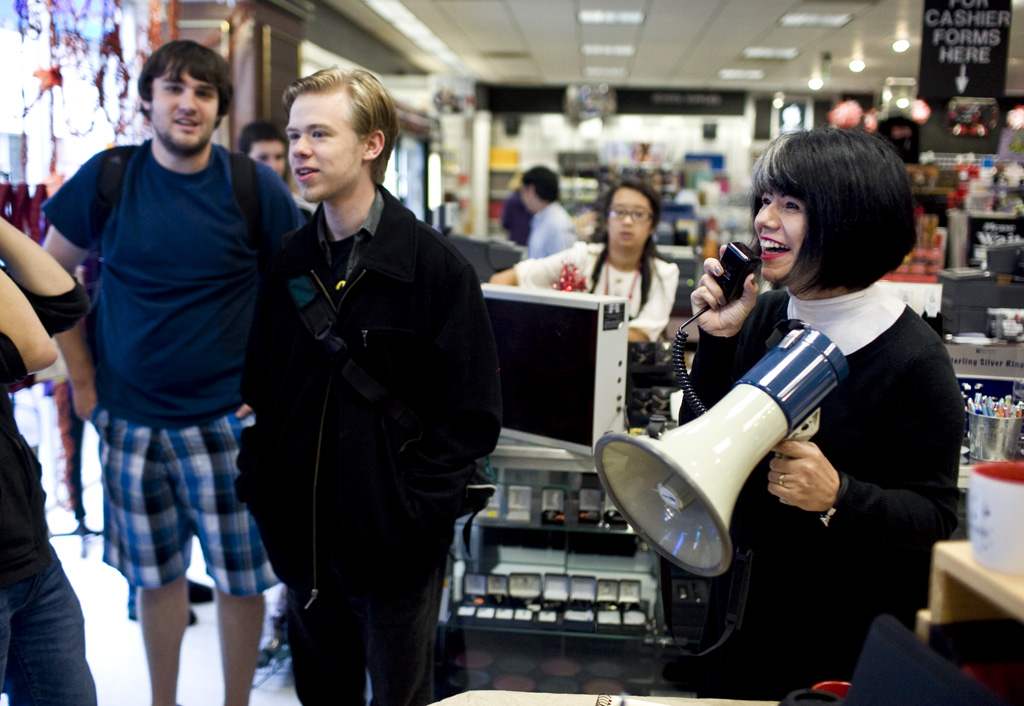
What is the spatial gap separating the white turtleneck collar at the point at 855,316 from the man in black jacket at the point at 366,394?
0.69 metres

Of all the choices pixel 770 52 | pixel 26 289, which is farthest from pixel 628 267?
pixel 770 52

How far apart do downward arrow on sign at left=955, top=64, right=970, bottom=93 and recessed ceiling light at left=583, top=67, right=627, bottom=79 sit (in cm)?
884

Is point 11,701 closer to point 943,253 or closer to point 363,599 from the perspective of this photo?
point 363,599

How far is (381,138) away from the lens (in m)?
1.84

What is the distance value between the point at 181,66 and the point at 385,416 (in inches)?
49.3

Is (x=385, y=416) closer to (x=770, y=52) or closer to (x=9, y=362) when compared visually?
(x=9, y=362)

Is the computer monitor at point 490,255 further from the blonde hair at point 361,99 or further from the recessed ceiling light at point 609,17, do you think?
the recessed ceiling light at point 609,17

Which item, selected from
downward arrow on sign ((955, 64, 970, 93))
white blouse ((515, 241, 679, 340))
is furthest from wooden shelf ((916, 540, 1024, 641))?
downward arrow on sign ((955, 64, 970, 93))

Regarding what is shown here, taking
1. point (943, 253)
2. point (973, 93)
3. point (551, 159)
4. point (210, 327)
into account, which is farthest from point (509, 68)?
point (210, 327)

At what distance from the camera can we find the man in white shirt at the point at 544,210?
6.45 metres

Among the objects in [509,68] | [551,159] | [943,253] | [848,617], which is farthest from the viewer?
[551,159]

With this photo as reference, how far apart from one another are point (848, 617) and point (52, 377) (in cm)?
295

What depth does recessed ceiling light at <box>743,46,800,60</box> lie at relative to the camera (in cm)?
1059

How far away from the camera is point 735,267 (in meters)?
1.36
